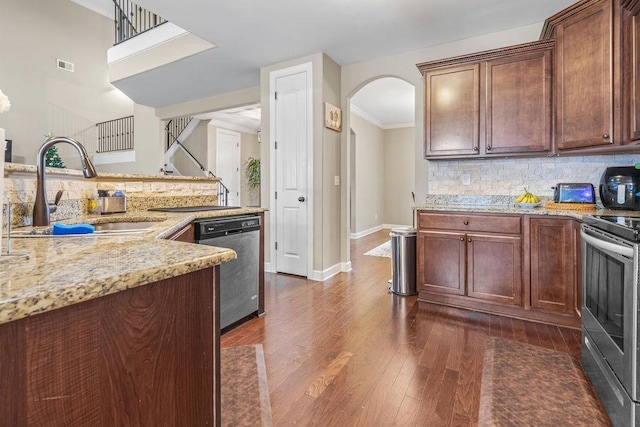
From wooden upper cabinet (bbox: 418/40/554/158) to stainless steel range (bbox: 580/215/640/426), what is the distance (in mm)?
1285

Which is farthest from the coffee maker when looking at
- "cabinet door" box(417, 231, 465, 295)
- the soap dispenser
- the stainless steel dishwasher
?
the soap dispenser

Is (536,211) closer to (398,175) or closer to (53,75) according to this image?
(398,175)

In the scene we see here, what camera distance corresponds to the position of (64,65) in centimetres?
748

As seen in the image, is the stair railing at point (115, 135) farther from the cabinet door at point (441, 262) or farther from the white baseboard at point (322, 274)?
the cabinet door at point (441, 262)

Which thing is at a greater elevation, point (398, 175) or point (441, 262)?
point (398, 175)

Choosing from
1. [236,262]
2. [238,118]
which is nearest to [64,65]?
[238,118]

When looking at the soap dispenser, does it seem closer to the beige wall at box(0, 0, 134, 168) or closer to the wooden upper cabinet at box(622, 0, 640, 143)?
the wooden upper cabinet at box(622, 0, 640, 143)

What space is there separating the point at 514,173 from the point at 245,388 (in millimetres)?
3075

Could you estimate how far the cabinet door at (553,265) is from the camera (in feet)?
7.95

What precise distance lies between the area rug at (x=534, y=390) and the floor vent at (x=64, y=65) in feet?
32.1

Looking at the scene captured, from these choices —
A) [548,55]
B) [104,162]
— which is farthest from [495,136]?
[104,162]

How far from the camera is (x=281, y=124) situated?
13.5ft

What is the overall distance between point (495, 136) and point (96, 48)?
9534 millimetres

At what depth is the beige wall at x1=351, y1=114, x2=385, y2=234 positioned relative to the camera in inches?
283
